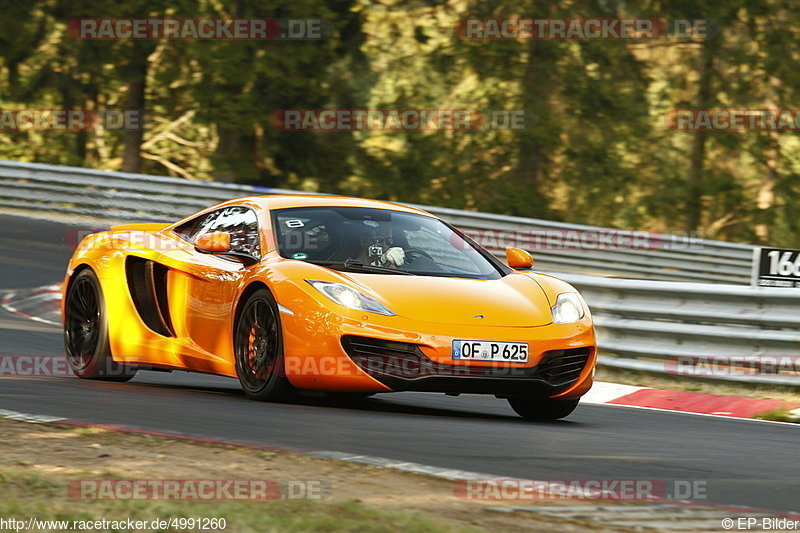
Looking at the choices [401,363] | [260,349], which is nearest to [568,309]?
[401,363]

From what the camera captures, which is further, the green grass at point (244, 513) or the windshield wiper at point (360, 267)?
the windshield wiper at point (360, 267)

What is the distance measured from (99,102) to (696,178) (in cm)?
1394

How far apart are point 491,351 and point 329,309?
3.07ft

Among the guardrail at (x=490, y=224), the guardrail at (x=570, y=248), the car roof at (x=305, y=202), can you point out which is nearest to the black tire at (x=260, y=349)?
the car roof at (x=305, y=202)

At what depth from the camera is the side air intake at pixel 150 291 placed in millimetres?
8789

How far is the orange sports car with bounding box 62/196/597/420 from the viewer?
24.2ft

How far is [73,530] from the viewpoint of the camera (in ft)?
13.6

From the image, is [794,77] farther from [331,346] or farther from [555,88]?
[331,346]

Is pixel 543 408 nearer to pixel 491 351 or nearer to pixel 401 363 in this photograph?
pixel 491 351

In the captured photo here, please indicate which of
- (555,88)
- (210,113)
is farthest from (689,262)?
(210,113)

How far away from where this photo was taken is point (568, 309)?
7.95 meters

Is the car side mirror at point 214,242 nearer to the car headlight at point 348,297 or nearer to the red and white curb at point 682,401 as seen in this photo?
the car headlight at point 348,297

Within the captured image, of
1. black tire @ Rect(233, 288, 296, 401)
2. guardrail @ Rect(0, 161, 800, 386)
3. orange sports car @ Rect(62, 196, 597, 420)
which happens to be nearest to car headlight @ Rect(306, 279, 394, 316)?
orange sports car @ Rect(62, 196, 597, 420)

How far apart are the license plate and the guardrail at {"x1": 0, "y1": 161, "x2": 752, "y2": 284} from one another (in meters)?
11.7
